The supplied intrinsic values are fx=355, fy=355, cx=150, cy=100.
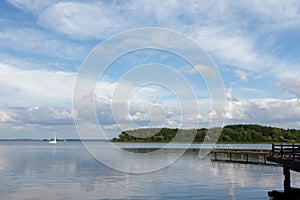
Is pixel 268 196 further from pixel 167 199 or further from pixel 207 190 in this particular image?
pixel 167 199

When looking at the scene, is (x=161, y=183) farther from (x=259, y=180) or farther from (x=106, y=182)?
(x=259, y=180)

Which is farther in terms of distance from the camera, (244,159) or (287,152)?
(244,159)

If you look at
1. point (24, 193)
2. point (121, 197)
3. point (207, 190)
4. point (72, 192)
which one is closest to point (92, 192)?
point (72, 192)

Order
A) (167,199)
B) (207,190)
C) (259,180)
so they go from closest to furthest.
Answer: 1. (167,199)
2. (207,190)
3. (259,180)

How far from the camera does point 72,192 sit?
140 feet

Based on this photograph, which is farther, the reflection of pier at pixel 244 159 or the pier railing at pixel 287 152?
the reflection of pier at pixel 244 159

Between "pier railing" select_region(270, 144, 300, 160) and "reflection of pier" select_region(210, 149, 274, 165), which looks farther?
"reflection of pier" select_region(210, 149, 274, 165)

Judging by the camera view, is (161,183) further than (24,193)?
Yes

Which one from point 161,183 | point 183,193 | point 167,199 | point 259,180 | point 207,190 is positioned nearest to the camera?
point 167,199

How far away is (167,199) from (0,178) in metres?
31.7

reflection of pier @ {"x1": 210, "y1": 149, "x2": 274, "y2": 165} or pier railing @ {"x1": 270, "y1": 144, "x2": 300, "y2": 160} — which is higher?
pier railing @ {"x1": 270, "y1": 144, "x2": 300, "y2": 160}

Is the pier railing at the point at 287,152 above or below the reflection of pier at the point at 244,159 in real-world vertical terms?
above

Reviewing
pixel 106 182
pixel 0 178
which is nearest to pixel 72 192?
pixel 106 182

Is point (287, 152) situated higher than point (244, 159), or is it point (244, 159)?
point (287, 152)
